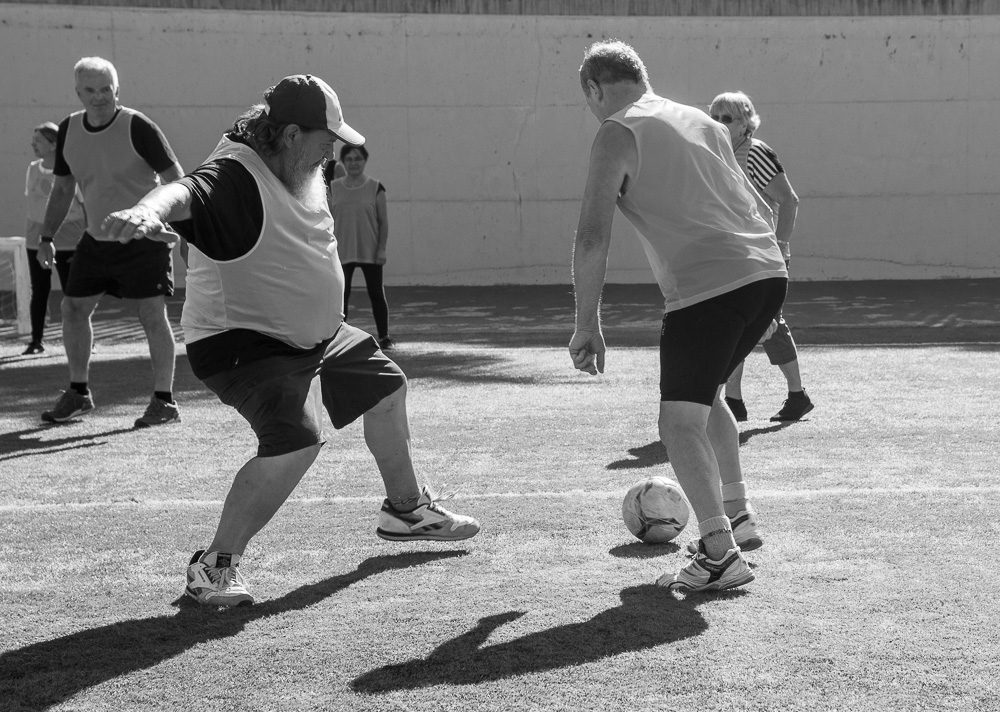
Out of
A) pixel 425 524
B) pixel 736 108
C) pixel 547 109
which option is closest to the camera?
pixel 425 524

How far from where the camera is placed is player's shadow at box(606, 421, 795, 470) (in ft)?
21.0

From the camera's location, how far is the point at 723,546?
13.8 feet

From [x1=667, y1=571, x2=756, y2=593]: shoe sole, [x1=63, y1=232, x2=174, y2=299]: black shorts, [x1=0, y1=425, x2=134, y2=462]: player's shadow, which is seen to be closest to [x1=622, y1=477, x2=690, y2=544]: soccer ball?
[x1=667, y1=571, x2=756, y2=593]: shoe sole

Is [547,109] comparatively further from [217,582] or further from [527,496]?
[217,582]

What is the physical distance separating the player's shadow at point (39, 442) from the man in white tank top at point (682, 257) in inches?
151

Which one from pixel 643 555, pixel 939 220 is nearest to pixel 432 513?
pixel 643 555

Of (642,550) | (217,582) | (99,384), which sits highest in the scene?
(217,582)

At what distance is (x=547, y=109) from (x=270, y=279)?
1576 centimetres

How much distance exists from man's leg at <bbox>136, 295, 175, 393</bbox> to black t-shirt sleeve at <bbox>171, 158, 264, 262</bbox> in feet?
12.5

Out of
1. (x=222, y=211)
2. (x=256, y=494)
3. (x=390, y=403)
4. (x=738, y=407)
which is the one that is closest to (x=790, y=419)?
(x=738, y=407)

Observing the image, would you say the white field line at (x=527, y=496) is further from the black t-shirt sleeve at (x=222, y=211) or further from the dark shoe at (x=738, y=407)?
the dark shoe at (x=738, y=407)

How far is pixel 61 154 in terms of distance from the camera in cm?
784

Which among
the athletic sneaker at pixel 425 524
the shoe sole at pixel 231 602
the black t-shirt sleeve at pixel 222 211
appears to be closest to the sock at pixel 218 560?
the shoe sole at pixel 231 602

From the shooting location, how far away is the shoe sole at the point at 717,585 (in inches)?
164
